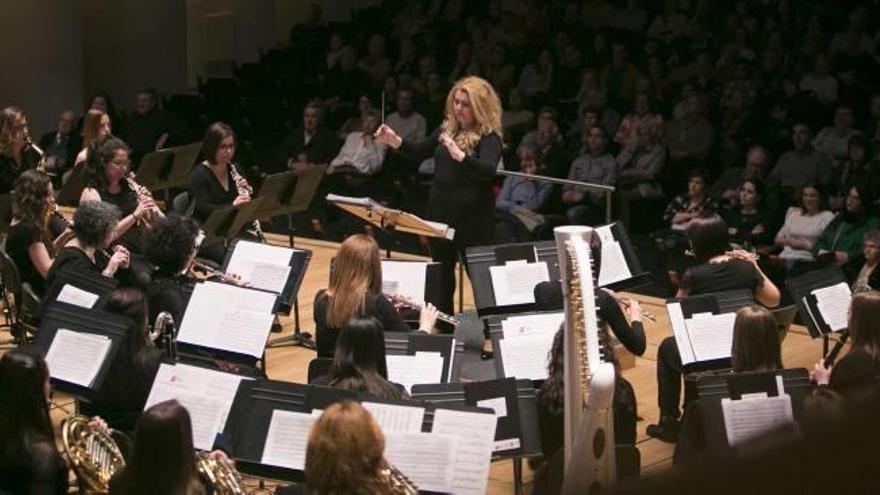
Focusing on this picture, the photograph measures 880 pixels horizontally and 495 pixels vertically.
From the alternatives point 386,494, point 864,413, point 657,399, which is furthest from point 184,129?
point 864,413

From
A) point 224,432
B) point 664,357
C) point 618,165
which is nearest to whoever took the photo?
point 224,432

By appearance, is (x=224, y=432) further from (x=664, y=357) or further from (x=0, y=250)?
(x=0, y=250)

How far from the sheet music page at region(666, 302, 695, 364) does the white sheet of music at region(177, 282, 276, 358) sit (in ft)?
5.54

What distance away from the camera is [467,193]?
22.2ft

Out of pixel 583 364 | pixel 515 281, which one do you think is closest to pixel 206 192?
pixel 515 281

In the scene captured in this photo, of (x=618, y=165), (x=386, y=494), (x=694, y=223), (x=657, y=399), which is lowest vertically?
(x=386, y=494)

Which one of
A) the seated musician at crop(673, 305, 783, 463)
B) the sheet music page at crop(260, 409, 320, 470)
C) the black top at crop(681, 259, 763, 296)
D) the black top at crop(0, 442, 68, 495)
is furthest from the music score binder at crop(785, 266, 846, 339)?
the black top at crop(0, 442, 68, 495)

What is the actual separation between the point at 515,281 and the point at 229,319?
1.58m

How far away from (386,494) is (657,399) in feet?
11.8

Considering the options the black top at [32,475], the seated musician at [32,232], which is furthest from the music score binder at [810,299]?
the seated musician at [32,232]

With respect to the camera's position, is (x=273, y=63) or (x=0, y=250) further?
(x=273, y=63)

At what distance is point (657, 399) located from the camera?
648cm

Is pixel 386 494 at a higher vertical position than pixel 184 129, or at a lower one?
lower

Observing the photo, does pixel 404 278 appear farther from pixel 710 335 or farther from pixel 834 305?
pixel 834 305
